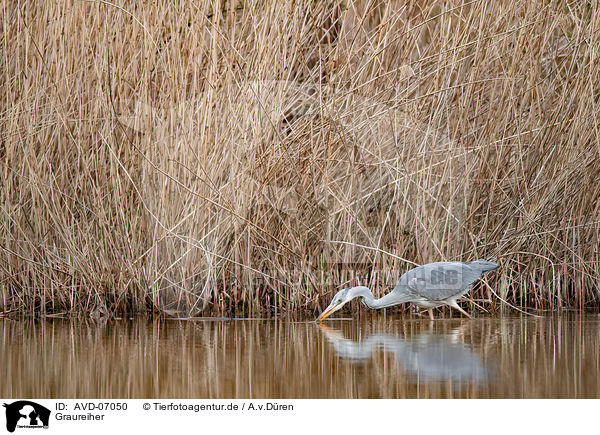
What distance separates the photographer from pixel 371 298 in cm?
535

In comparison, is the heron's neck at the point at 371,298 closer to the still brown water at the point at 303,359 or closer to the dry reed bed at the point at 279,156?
the still brown water at the point at 303,359

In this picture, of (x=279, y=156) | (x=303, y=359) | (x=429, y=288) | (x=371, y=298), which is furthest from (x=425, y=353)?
(x=279, y=156)

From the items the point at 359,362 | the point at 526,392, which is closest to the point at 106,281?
the point at 359,362

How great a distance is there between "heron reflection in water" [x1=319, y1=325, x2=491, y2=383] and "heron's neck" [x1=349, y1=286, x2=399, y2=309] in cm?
40

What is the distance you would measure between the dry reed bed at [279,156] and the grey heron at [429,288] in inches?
11.4

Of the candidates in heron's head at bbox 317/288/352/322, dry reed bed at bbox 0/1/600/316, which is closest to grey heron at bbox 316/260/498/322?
heron's head at bbox 317/288/352/322

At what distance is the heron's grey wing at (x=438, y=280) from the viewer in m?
5.22

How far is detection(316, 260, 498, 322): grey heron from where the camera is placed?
5.23 metres

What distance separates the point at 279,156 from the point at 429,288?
1.24 metres

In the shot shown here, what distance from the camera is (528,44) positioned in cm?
570
